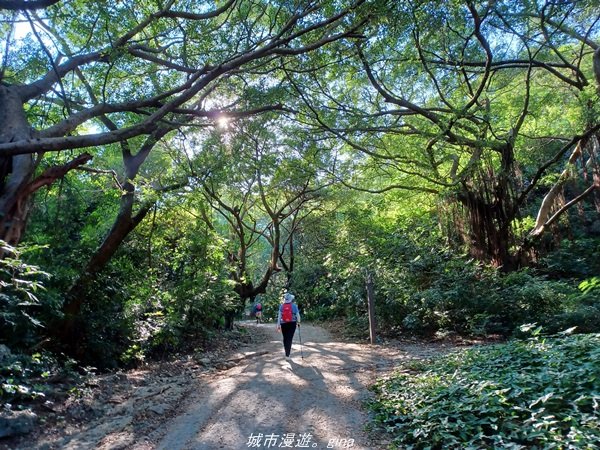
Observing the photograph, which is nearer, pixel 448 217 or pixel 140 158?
pixel 140 158

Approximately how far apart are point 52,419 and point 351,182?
1303 centimetres

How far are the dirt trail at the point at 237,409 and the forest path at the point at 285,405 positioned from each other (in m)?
0.01

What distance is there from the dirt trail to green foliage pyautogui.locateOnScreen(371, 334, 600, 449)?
→ 0.55m

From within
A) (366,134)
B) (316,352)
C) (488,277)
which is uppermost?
(366,134)

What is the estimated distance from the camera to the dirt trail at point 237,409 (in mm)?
4391

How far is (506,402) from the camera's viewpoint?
4031 mm

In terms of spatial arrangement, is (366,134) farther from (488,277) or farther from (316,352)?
(316,352)

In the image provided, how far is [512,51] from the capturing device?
11312 mm

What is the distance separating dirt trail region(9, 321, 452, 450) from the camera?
4.39 m

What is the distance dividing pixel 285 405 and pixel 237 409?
26.7 inches

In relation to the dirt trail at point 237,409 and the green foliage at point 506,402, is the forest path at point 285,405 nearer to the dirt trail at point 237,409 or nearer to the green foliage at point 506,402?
the dirt trail at point 237,409

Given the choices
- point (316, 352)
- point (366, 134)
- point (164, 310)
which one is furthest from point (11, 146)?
point (366, 134)

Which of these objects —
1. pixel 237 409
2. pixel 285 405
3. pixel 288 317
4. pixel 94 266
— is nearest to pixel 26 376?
pixel 237 409

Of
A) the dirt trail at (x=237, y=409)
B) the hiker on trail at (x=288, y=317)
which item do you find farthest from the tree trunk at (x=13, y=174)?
the hiker on trail at (x=288, y=317)
